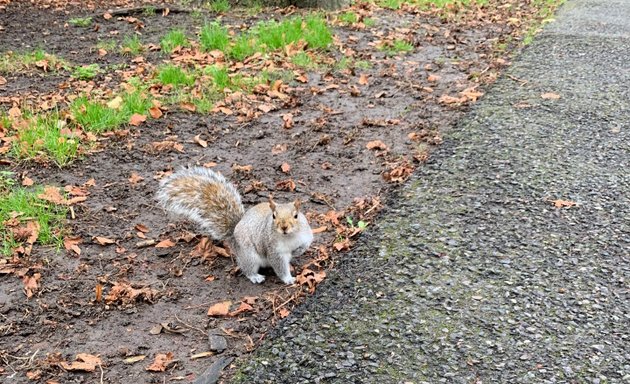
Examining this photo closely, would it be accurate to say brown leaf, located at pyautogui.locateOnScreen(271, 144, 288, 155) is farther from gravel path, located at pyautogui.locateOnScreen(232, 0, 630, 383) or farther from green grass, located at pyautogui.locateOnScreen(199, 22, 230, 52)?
green grass, located at pyautogui.locateOnScreen(199, 22, 230, 52)

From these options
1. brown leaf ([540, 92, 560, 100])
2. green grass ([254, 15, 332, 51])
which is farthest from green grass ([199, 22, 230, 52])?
brown leaf ([540, 92, 560, 100])

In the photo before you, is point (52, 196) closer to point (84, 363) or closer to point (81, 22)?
point (84, 363)

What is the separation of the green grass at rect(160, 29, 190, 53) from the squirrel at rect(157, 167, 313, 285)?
11.9 ft

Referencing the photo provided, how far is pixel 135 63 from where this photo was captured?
20.8ft

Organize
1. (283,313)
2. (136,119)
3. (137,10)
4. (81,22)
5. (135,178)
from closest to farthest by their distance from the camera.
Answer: (283,313), (135,178), (136,119), (81,22), (137,10)

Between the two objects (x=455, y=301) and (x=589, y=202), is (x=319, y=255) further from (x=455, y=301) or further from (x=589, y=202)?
(x=589, y=202)

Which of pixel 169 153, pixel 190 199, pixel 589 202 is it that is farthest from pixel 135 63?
pixel 589 202

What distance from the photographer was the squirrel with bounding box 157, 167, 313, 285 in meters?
3.02

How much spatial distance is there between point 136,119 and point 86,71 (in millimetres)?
1388

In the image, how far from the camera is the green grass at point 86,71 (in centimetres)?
592

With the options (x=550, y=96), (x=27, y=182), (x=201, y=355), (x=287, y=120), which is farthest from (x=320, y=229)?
(x=550, y=96)

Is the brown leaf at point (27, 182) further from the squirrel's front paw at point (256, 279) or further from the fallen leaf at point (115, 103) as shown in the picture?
the squirrel's front paw at point (256, 279)

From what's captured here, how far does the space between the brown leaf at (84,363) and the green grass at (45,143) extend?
199cm

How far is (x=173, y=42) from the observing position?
22.0 ft
